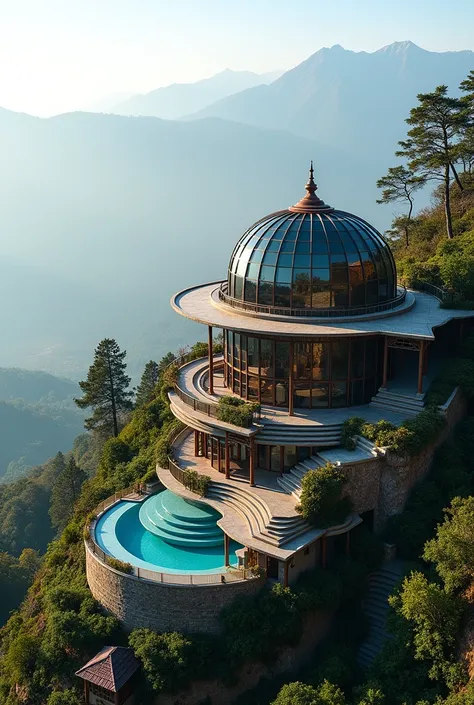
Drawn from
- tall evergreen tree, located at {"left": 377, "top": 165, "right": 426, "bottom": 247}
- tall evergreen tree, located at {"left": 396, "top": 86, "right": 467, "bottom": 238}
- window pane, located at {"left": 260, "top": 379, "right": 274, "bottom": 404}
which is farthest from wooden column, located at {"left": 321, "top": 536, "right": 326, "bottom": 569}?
tall evergreen tree, located at {"left": 377, "top": 165, "right": 426, "bottom": 247}

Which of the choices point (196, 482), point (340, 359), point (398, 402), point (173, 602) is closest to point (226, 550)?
point (173, 602)

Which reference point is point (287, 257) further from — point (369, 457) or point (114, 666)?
point (114, 666)

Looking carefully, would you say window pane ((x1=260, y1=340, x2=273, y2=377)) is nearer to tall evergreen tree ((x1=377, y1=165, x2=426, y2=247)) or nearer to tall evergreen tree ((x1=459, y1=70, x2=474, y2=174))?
tall evergreen tree ((x1=459, y1=70, x2=474, y2=174))

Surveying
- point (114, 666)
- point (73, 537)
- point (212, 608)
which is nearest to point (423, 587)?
point (212, 608)

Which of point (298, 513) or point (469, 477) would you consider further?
point (469, 477)

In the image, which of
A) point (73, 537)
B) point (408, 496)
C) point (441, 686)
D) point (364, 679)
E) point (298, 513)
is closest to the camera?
point (441, 686)

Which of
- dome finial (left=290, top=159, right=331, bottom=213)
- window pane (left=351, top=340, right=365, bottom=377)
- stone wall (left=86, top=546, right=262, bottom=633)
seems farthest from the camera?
dome finial (left=290, top=159, right=331, bottom=213)

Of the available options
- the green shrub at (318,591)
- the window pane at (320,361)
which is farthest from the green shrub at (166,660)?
the window pane at (320,361)
